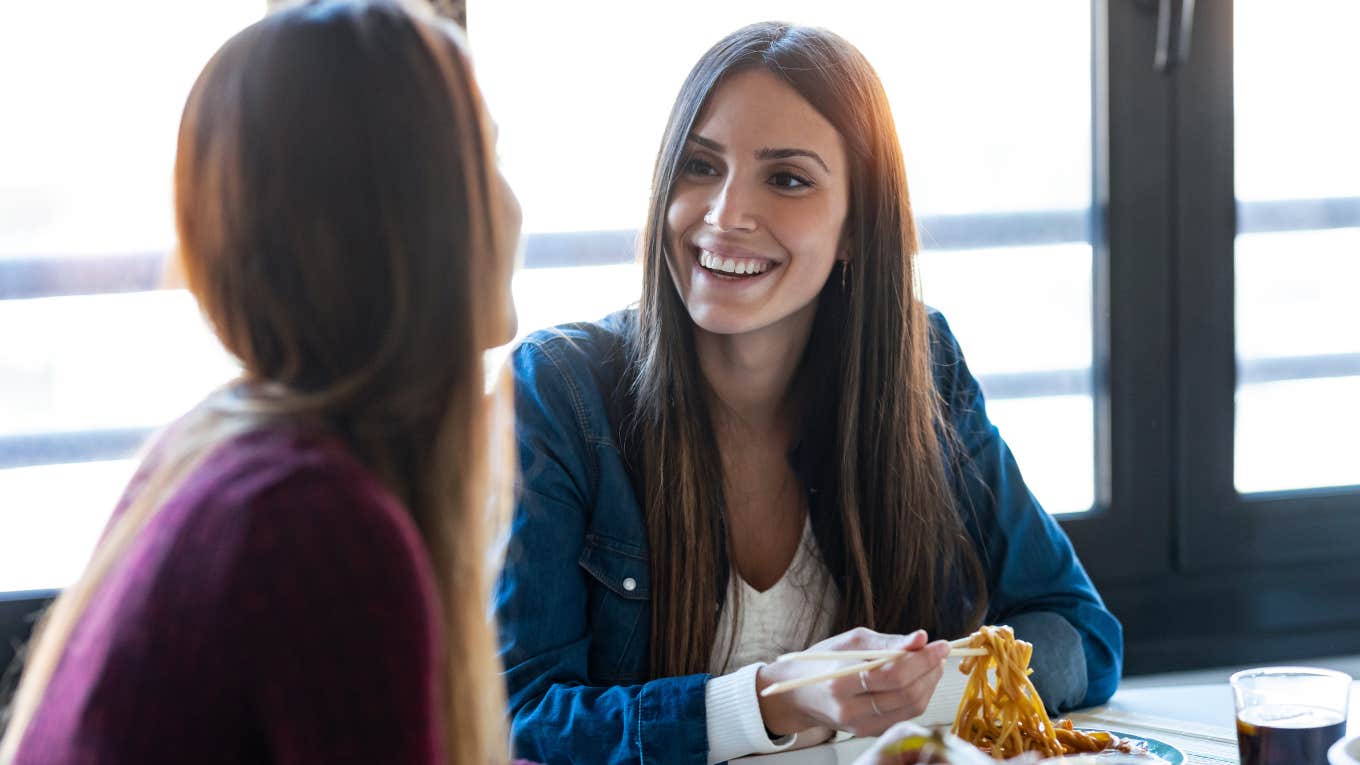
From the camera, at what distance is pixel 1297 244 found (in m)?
2.31

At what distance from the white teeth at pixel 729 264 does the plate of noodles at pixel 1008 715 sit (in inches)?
22.1

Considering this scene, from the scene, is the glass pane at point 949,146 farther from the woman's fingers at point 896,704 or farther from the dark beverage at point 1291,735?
the dark beverage at point 1291,735

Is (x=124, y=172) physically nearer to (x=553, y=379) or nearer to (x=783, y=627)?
(x=553, y=379)

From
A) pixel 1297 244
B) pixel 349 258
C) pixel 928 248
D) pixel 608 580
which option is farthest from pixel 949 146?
pixel 349 258

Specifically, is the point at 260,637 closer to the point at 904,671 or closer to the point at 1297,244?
the point at 904,671

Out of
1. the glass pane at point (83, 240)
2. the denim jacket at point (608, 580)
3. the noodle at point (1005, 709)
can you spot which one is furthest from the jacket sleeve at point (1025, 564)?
the glass pane at point (83, 240)

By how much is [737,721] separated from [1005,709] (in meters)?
0.27

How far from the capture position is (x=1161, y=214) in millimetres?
2246

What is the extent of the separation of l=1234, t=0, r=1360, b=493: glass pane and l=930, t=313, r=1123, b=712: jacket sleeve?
0.78 metres

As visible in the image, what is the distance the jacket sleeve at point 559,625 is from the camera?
1.41 metres

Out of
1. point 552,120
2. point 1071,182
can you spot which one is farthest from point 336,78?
point 1071,182

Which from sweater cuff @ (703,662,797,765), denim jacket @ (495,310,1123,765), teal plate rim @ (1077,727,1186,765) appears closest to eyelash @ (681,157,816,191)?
denim jacket @ (495,310,1123,765)

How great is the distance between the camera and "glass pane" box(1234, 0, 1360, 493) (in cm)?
225

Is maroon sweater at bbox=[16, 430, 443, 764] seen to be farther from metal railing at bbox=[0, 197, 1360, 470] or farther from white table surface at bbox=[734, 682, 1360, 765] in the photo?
metal railing at bbox=[0, 197, 1360, 470]
